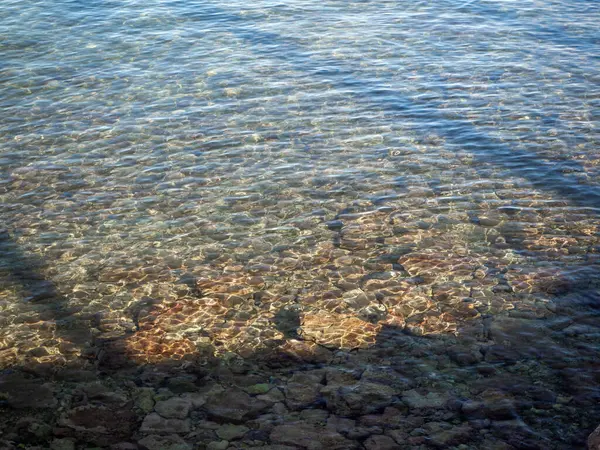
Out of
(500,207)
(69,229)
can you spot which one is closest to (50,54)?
(69,229)

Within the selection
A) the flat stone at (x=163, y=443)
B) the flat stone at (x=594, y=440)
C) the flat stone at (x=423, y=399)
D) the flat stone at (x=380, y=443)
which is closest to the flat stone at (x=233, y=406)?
the flat stone at (x=163, y=443)

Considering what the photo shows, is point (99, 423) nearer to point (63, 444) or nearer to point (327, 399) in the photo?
point (63, 444)

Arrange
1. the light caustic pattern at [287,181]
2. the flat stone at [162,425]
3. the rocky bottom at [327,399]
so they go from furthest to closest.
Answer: the light caustic pattern at [287,181], the flat stone at [162,425], the rocky bottom at [327,399]

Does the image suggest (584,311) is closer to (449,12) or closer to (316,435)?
(316,435)

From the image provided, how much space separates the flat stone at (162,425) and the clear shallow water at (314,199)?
1006 millimetres

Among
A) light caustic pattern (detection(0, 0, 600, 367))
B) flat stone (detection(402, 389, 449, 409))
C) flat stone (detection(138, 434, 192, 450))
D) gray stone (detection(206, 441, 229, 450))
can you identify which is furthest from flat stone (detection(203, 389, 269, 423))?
flat stone (detection(402, 389, 449, 409))

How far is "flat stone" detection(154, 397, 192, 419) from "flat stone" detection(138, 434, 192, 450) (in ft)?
0.93

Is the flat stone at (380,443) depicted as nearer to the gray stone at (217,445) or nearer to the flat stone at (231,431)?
the flat stone at (231,431)

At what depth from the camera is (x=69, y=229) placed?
33.6 ft

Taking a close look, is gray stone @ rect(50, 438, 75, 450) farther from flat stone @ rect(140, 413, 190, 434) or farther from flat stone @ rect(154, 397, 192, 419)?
flat stone @ rect(154, 397, 192, 419)

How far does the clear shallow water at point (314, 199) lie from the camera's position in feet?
26.4

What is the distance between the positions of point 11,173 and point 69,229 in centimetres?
227

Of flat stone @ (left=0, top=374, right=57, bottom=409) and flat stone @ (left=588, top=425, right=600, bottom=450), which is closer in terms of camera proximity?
flat stone @ (left=588, top=425, right=600, bottom=450)

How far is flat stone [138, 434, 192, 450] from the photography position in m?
6.59
